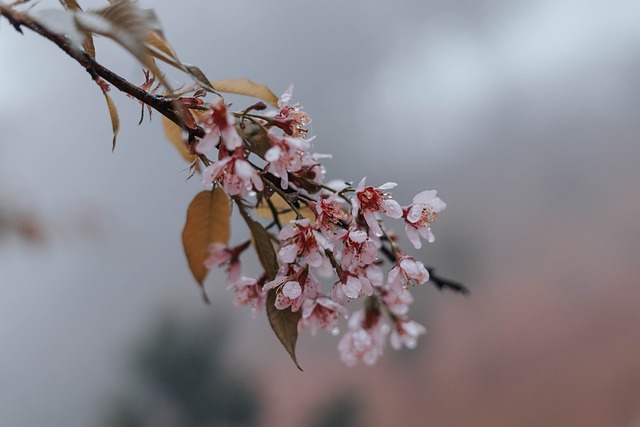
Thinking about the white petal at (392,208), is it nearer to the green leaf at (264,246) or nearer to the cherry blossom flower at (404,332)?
the green leaf at (264,246)

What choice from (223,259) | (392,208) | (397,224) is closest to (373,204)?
(392,208)

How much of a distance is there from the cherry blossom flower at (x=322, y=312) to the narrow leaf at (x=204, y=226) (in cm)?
7

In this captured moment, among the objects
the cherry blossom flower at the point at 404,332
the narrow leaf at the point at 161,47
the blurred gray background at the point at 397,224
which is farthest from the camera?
the blurred gray background at the point at 397,224

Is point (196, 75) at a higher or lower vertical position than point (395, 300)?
higher

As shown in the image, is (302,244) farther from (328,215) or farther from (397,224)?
(397,224)

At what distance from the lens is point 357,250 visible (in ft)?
0.92

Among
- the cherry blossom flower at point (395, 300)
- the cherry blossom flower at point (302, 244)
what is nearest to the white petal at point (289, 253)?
the cherry blossom flower at point (302, 244)

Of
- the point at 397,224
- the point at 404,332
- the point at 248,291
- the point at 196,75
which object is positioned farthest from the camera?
the point at 397,224

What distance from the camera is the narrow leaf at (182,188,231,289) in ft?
1.17

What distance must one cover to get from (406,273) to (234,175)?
0.11 m

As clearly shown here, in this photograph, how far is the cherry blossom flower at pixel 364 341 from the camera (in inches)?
16.8

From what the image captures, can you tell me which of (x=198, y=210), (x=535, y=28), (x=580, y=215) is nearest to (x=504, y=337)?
(x=580, y=215)

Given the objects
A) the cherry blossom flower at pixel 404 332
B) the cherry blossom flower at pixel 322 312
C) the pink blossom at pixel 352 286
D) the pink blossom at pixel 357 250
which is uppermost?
the pink blossom at pixel 357 250

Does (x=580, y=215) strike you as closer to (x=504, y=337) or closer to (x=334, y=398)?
(x=504, y=337)
